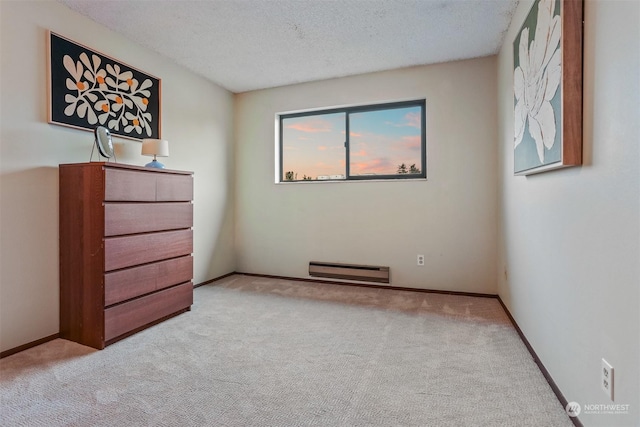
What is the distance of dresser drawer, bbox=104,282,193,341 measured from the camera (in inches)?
87.0

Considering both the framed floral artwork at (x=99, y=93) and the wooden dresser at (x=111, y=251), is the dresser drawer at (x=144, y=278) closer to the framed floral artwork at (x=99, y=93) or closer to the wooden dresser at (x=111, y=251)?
the wooden dresser at (x=111, y=251)

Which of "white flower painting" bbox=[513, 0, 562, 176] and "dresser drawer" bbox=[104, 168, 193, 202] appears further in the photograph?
"dresser drawer" bbox=[104, 168, 193, 202]

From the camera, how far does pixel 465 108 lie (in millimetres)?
3305

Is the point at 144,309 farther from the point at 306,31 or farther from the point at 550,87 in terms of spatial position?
the point at 550,87

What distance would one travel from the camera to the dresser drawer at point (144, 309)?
7.25 ft

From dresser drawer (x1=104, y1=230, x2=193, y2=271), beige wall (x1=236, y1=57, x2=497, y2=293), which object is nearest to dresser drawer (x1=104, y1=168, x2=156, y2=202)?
dresser drawer (x1=104, y1=230, x2=193, y2=271)

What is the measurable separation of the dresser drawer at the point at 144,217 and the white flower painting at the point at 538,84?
2602 mm

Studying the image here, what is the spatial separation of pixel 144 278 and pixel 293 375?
1396 mm

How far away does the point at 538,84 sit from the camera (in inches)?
69.8

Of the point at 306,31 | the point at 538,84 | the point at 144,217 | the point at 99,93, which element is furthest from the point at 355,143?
the point at 99,93

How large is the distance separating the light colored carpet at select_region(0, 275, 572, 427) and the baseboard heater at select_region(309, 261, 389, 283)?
0.79m

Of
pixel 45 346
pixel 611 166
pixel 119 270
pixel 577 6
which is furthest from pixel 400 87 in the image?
pixel 45 346

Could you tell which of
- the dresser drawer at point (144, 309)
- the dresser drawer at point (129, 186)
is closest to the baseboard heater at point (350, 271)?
the dresser drawer at point (144, 309)

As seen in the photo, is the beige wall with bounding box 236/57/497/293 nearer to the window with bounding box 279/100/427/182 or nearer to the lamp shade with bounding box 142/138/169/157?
the window with bounding box 279/100/427/182
